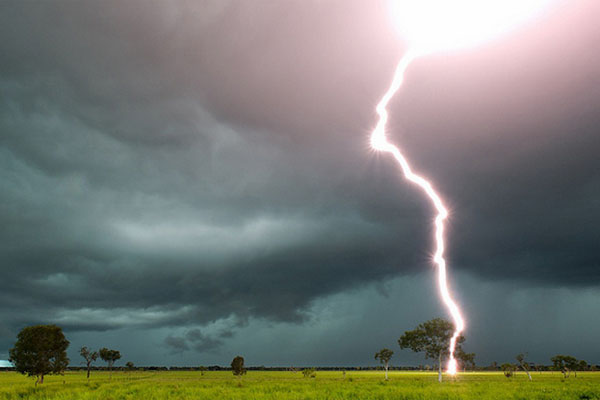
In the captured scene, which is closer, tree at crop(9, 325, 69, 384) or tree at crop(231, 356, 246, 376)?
tree at crop(9, 325, 69, 384)

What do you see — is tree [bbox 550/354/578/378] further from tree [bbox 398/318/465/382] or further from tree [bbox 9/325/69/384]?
tree [bbox 9/325/69/384]

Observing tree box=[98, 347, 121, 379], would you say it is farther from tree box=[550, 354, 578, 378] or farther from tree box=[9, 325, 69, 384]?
tree box=[550, 354, 578, 378]

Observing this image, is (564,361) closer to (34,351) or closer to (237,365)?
(237,365)

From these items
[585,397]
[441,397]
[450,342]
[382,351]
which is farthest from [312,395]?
[382,351]

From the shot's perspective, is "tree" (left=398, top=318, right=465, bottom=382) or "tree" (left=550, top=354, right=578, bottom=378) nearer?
"tree" (left=398, top=318, right=465, bottom=382)

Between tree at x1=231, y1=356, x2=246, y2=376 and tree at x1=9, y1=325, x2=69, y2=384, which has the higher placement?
tree at x1=9, y1=325, x2=69, y2=384

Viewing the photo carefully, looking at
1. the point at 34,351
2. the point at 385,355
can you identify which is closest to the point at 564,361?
the point at 385,355

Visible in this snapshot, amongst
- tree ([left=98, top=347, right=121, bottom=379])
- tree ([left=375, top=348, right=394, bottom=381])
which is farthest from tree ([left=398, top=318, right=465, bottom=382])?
tree ([left=98, top=347, right=121, bottom=379])

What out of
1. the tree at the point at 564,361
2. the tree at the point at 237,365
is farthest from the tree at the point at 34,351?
the tree at the point at 564,361

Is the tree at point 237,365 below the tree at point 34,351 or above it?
below

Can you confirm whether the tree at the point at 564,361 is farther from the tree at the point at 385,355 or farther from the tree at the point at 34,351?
the tree at the point at 34,351

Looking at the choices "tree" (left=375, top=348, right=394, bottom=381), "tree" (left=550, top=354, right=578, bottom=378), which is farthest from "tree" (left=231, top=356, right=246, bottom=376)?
"tree" (left=550, top=354, right=578, bottom=378)

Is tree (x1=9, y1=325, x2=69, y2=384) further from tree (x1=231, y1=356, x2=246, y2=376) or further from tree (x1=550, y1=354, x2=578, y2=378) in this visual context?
tree (x1=550, y1=354, x2=578, y2=378)

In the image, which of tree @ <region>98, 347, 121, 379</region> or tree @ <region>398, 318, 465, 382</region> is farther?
tree @ <region>98, 347, 121, 379</region>
